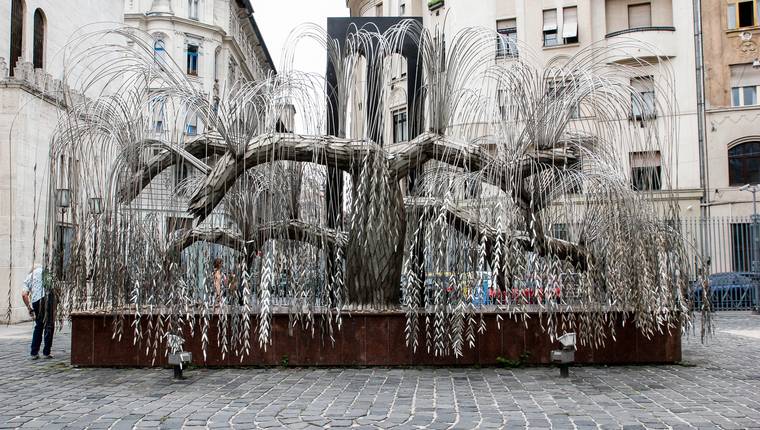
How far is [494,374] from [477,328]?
0.76 m

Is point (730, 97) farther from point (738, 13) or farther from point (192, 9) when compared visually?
point (192, 9)

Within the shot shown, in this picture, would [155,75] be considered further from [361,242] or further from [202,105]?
[361,242]

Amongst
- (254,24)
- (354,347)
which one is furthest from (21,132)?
(254,24)

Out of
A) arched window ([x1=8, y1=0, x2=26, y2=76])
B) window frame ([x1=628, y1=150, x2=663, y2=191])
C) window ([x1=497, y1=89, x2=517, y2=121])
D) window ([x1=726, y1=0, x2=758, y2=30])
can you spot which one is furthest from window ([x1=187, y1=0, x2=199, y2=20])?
window frame ([x1=628, y1=150, x2=663, y2=191])

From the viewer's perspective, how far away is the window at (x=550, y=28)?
3061cm

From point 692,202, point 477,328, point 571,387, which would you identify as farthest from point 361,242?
point 692,202

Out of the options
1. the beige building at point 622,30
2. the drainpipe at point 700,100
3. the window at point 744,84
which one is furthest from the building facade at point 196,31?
the window at point 744,84

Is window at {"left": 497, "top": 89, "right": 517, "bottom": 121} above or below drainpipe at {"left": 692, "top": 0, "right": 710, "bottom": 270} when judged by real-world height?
below

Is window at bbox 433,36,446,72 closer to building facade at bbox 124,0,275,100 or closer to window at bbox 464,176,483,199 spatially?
window at bbox 464,176,483,199

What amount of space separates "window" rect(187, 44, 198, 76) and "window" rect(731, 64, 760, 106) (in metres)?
29.9

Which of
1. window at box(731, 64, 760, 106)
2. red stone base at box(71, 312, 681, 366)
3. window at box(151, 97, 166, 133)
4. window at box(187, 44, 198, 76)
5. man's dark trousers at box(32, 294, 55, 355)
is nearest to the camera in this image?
red stone base at box(71, 312, 681, 366)

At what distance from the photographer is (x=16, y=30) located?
68.1ft

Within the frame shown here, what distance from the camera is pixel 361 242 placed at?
1067cm

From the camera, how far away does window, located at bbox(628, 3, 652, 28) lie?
1176 inches
